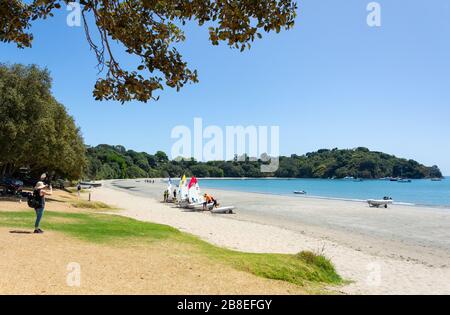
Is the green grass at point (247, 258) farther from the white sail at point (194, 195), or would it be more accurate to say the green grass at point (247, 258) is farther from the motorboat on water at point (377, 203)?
the motorboat on water at point (377, 203)

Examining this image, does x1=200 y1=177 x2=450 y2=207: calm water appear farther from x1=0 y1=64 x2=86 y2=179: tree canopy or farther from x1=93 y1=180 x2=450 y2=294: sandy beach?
x1=0 y1=64 x2=86 y2=179: tree canopy

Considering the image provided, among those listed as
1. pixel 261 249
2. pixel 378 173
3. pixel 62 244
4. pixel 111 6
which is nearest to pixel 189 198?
pixel 261 249

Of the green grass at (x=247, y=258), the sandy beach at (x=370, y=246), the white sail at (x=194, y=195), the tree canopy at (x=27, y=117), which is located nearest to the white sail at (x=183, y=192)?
the white sail at (x=194, y=195)

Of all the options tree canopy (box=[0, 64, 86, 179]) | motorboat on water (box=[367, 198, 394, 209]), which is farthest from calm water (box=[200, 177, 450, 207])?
tree canopy (box=[0, 64, 86, 179])

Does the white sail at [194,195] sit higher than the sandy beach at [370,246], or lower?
higher

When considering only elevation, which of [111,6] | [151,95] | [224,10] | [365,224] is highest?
[111,6]

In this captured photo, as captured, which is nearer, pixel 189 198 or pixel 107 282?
pixel 107 282

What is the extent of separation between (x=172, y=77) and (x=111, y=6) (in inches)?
66.7

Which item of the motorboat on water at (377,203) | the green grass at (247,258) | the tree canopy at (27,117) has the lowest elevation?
the motorboat on water at (377,203)

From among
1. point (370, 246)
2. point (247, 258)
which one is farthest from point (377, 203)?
point (247, 258)

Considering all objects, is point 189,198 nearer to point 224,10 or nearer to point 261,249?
point 261,249

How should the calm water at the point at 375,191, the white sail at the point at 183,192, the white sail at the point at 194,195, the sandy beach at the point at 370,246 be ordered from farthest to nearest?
the calm water at the point at 375,191 → the white sail at the point at 183,192 → the white sail at the point at 194,195 → the sandy beach at the point at 370,246

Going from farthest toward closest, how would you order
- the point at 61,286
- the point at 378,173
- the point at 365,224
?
1. the point at 378,173
2. the point at 365,224
3. the point at 61,286
